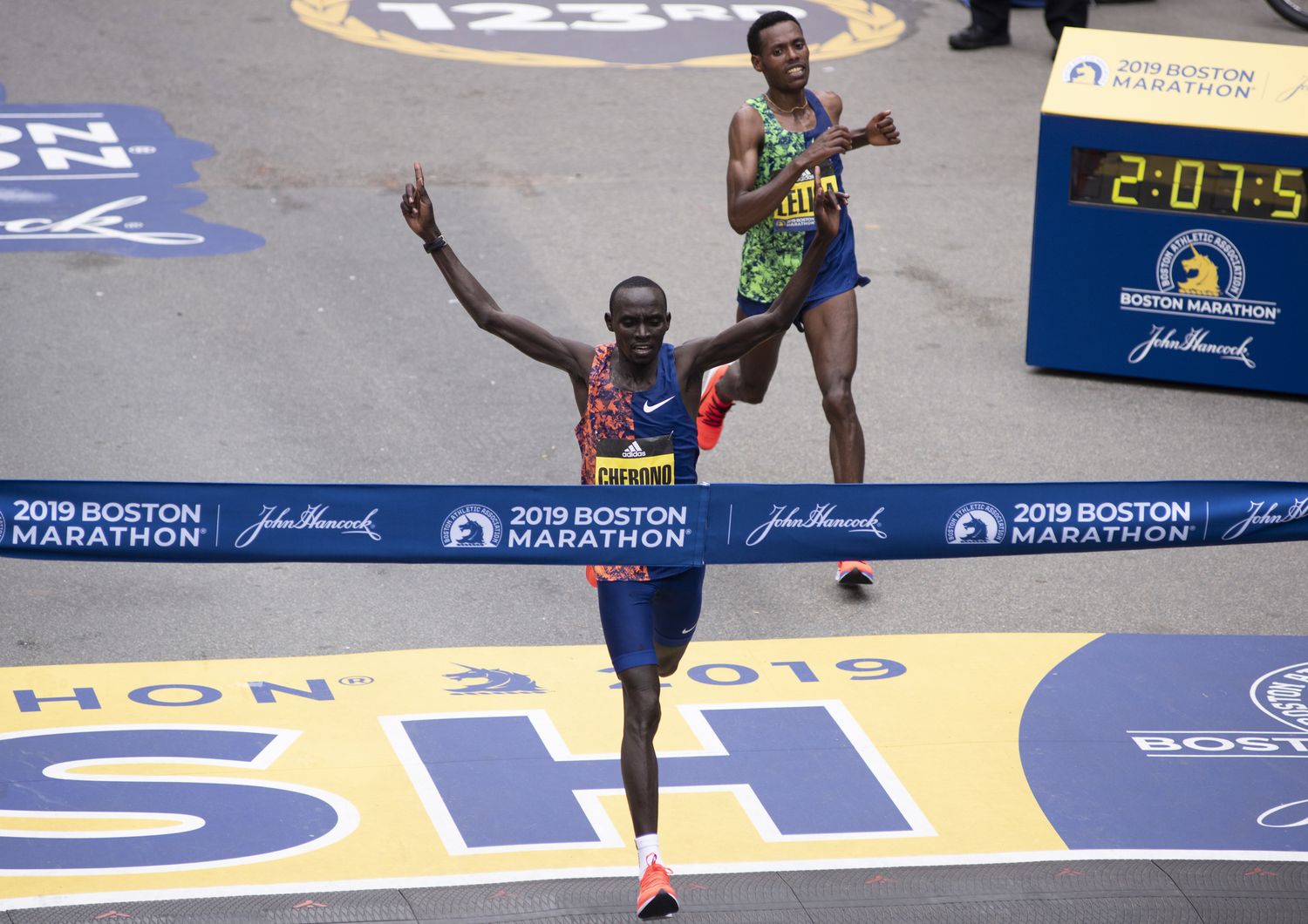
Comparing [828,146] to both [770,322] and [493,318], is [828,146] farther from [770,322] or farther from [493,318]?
[493,318]

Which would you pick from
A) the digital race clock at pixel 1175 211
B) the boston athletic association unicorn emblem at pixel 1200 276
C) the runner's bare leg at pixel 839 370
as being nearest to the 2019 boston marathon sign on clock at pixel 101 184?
the runner's bare leg at pixel 839 370

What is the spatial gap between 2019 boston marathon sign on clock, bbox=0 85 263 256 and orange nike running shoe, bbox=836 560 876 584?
5243 millimetres

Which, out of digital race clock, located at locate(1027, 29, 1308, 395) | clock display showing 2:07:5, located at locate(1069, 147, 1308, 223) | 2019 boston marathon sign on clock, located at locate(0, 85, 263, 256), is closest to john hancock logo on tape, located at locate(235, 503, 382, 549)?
digital race clock, located at locate(1027, 29, 1308, 395)

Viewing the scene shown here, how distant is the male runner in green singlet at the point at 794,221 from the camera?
7098mm

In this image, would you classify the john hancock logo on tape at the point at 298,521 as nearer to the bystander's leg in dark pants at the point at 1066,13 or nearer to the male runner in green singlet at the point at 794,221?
the male runner in green singlet at the point at 794,221

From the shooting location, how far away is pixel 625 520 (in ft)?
16.6

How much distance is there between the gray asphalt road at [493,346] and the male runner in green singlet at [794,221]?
0.81m

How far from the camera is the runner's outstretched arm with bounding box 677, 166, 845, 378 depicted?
17.5 ft

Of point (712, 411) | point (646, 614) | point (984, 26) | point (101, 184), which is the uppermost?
point (984, 26)

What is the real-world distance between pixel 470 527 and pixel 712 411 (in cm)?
321

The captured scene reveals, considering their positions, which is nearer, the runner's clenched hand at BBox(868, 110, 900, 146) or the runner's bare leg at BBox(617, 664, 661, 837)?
the runner's bare leg at BBox(617, 664, 661, 837)

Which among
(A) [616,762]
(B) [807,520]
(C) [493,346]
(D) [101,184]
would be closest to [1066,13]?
(C) [493,346]

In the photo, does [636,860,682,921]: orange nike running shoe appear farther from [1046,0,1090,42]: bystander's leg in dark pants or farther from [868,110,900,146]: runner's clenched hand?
[1046,0,1090,42]: bystander's leg in dark pants

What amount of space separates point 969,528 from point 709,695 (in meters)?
1.57
